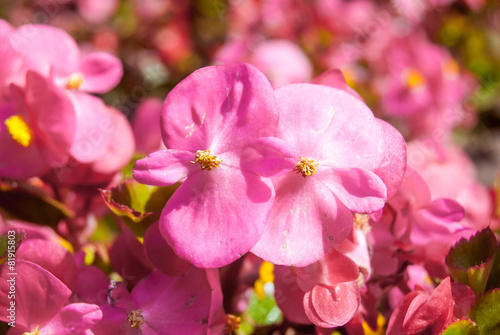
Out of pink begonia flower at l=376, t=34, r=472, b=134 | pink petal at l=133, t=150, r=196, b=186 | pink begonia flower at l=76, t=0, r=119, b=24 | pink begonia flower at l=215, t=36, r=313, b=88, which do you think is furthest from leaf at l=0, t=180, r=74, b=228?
pink begonia flower at l=76, t=0, r=119, b=24

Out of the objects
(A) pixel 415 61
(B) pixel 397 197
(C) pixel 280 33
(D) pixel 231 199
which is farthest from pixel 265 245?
(C) pixel 280 33

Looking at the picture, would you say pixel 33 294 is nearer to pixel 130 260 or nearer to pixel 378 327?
pixel 130 260

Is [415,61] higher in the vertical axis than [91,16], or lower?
higher

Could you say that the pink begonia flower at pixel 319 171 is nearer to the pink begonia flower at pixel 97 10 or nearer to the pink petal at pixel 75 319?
the pink petal at pixel 75 319

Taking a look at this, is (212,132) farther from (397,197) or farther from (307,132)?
(397,197)

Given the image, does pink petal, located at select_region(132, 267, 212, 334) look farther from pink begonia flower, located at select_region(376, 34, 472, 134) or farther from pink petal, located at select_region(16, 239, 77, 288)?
pink begonia flower, located at select_region(376, 34, 472, 134)

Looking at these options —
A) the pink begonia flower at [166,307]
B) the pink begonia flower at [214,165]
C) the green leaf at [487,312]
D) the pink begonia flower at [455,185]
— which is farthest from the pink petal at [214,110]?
the pink begonia flower at [455,185]

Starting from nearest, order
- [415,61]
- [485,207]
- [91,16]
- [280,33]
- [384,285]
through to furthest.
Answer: [384,285], [485,207], [415,61], [280,33], [91,16]
